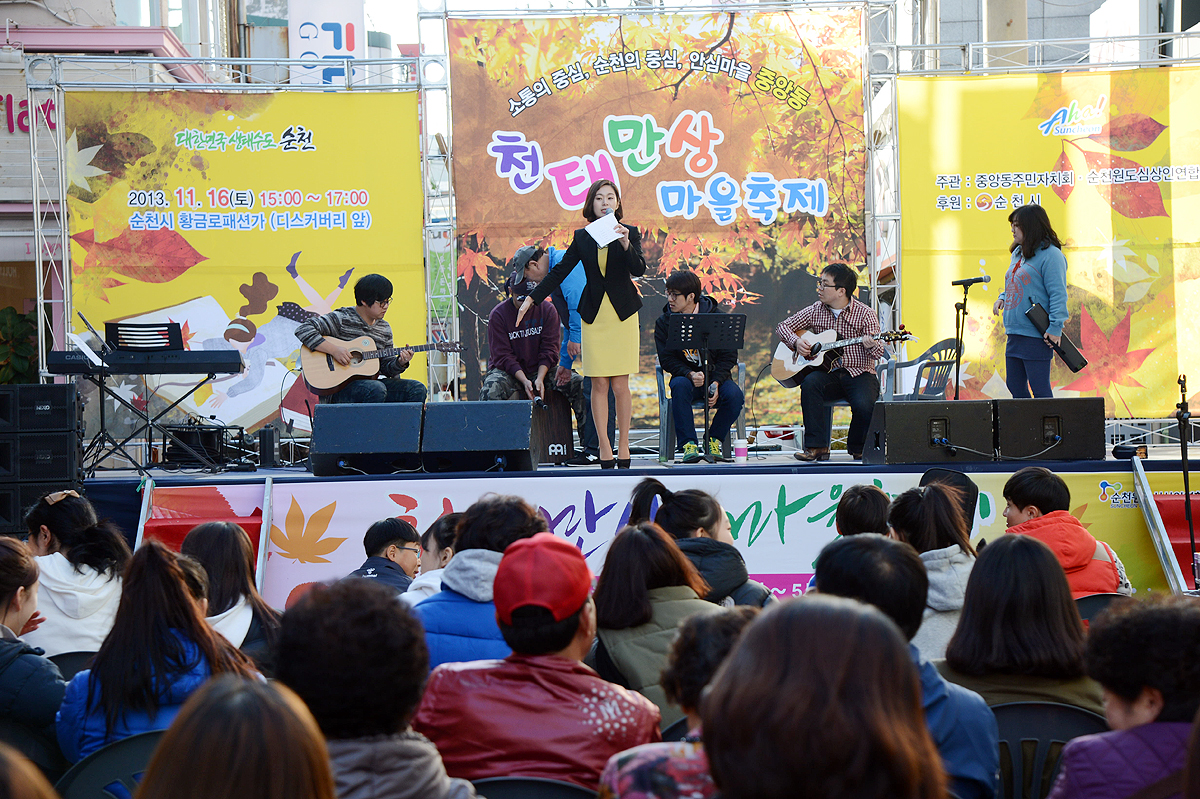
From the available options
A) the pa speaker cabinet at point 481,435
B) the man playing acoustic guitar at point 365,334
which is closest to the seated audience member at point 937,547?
the pa speaker cabinet at point 481,435

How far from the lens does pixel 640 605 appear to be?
250cm

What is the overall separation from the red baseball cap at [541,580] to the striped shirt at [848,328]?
4676 mm

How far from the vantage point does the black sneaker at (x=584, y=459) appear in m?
6.80

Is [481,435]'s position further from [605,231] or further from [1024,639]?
[1024,639]

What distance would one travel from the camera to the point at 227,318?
8656 mm

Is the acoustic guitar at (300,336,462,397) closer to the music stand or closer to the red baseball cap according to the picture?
the music stand

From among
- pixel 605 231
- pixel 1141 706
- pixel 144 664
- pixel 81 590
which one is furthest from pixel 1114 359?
pixel 144 664

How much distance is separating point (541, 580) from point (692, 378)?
14.8 feet

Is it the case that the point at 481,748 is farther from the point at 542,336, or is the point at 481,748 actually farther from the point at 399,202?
the point at 399,202

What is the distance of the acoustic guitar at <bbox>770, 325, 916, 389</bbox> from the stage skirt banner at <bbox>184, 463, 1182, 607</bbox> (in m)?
1.30

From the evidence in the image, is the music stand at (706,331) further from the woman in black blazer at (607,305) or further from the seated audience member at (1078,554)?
the seated audience member at (1078,554)

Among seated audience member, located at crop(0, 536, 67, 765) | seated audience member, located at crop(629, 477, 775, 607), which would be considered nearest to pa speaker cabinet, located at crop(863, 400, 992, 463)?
seated audience member, located at crop(629, 477, 775, 607)

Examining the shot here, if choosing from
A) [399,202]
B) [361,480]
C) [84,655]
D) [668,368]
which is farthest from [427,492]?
[399,202]

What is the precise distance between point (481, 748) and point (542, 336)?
535 cm
